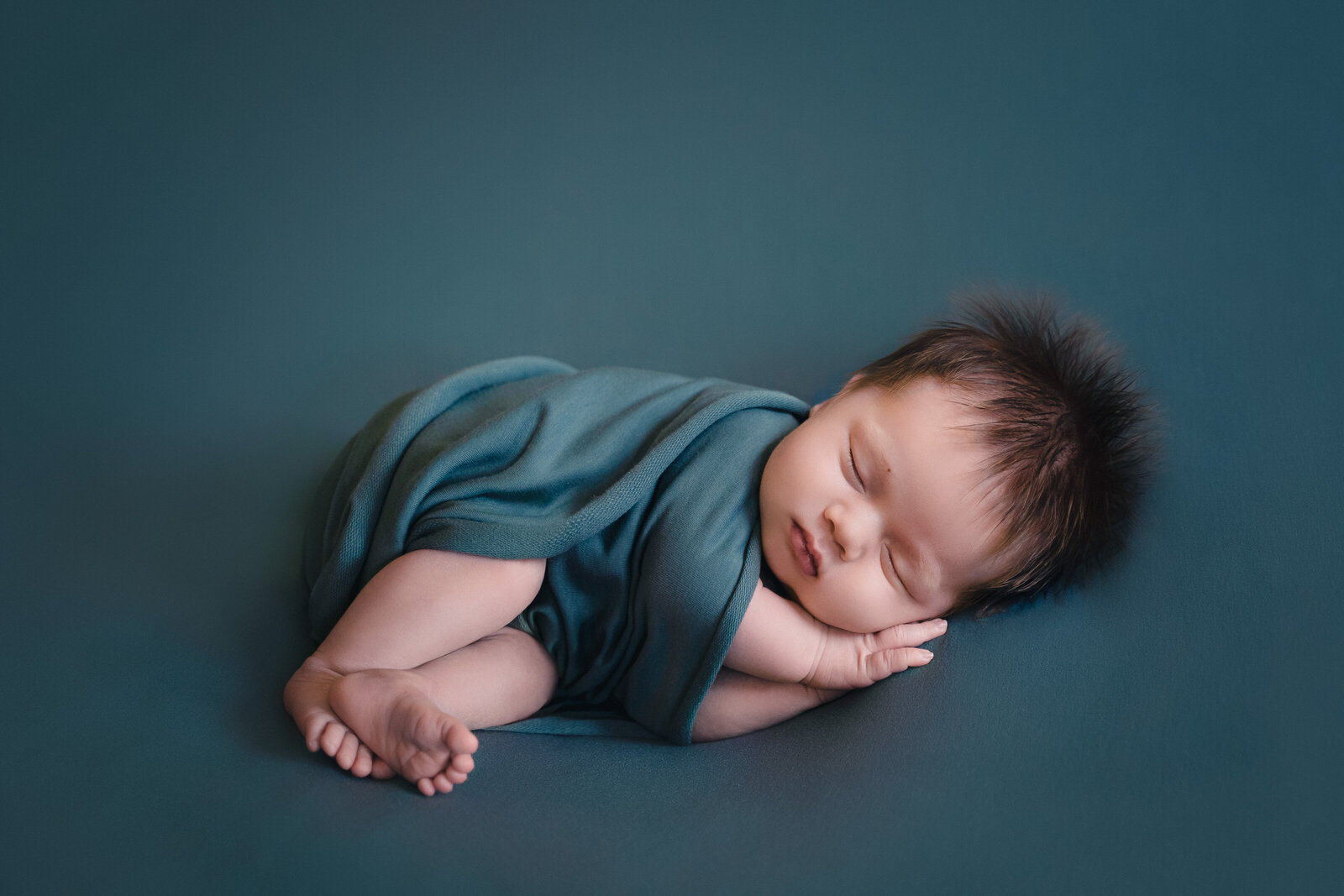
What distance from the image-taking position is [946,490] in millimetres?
1083

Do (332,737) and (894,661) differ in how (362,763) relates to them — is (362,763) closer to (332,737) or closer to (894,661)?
(332,737)

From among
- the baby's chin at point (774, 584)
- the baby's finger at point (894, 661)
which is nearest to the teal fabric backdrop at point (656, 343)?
the baby's finger at point (894, 661)

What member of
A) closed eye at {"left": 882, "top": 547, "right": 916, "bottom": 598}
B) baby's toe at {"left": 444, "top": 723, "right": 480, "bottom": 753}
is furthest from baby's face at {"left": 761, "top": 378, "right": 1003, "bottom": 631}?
baby's toe at {"left": 444, "top": 723, "right": 480, "bottom": 753}

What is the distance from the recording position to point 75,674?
1.08 meters

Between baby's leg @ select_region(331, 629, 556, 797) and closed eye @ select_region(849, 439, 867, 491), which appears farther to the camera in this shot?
closed eye @ select_region(849, 439, 867, 491)

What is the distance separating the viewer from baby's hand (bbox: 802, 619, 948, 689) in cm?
111

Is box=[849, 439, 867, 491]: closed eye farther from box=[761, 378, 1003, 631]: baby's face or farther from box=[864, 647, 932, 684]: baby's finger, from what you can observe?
box=[864, 647, 932, 684]: baby's finger

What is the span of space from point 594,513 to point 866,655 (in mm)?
331

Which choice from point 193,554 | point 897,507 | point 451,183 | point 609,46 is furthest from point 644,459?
point 609,46

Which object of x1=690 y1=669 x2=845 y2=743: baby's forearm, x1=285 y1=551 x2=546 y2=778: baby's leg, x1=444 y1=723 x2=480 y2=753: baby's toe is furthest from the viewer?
x1=690 y1=669 x2=845 y2=743: baby's forearm

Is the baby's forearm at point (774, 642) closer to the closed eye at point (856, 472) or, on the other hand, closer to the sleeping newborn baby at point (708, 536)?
the sleeping newborn baby at point (708, 536)

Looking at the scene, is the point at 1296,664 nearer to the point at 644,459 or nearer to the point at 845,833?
the point at 845,833

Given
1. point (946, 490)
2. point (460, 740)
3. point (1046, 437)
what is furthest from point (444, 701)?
point (1046, 437)

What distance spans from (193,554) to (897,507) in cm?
87
